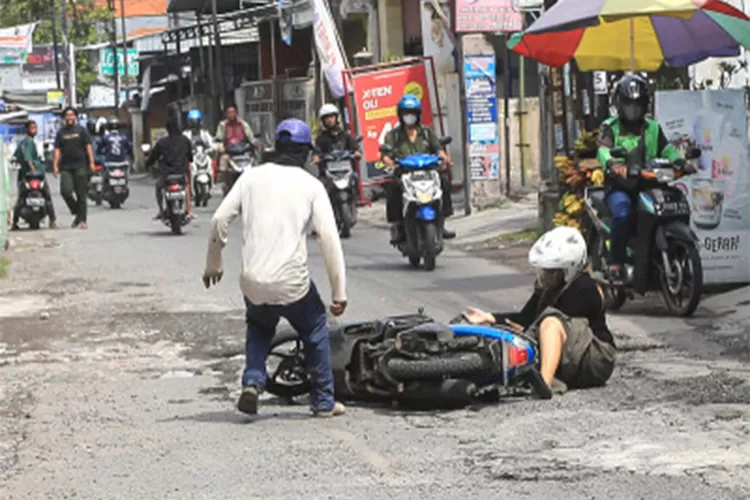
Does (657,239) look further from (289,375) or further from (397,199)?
(397,199)

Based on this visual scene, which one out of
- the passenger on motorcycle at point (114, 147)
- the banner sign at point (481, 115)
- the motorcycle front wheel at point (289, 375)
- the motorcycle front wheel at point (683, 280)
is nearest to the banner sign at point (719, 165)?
the motorcycle front wheel at point (683, 280)

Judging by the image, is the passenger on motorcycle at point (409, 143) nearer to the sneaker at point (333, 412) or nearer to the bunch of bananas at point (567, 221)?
the bunch of bananas at point (567, 221)

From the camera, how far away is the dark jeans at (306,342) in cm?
839

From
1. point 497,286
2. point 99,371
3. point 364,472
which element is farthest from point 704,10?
point 364,472

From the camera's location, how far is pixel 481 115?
23062 mm

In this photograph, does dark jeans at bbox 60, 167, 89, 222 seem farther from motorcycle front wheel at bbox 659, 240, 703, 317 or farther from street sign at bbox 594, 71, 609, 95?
motorcycle front wheel at bbox 659, 240, 703, 317

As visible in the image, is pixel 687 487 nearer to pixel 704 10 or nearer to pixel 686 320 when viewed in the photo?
pixel 686 320

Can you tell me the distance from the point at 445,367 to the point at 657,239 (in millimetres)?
4278

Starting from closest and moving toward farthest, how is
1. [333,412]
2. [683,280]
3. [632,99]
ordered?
1. [333,412]
2. [683,280]
3. [632,99]

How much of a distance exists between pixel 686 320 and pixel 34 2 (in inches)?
2776

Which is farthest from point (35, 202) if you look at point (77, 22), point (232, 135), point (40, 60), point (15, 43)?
point (40, 60)

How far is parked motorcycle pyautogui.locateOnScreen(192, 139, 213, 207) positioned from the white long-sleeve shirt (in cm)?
2156

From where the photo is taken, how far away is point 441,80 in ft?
89.8

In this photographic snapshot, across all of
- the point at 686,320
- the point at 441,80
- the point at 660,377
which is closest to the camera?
the point at 660,377
